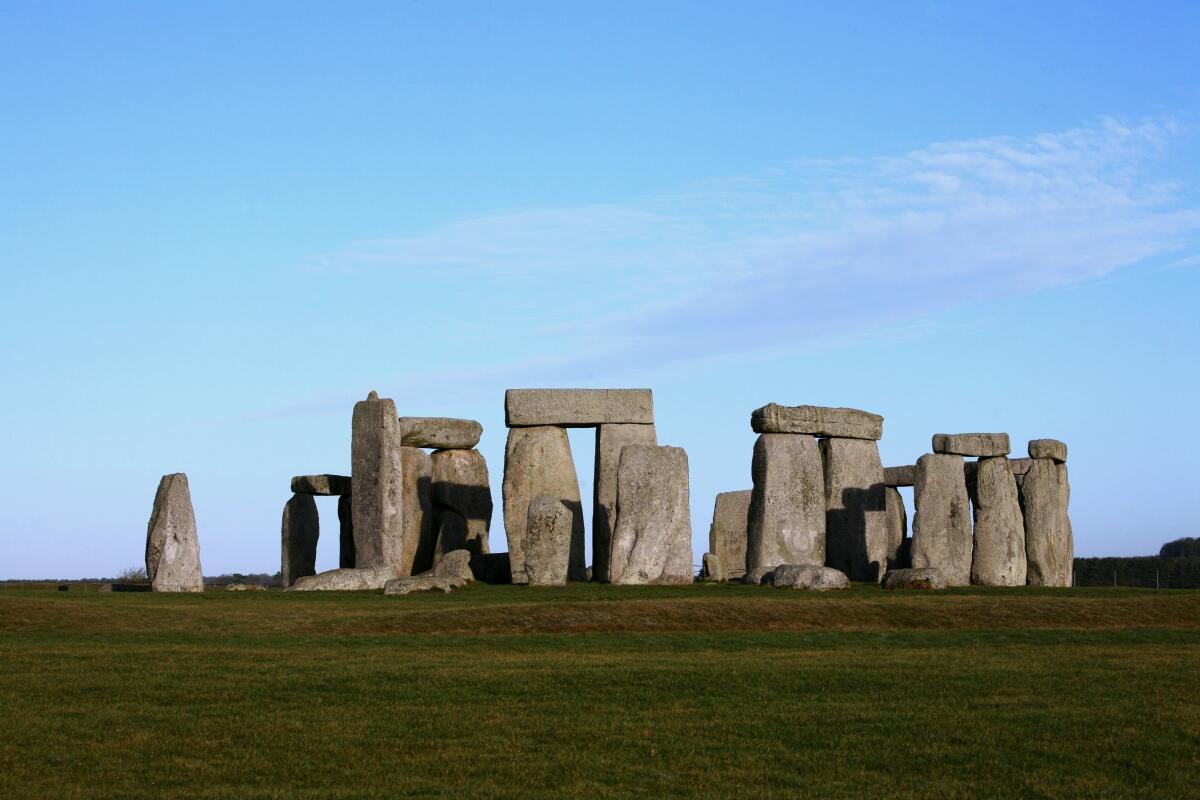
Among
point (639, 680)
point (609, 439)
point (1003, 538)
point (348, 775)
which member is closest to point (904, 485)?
point (1003, 538)

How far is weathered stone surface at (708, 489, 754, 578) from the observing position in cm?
3173

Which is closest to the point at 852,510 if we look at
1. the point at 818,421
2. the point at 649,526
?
the point at 818,421

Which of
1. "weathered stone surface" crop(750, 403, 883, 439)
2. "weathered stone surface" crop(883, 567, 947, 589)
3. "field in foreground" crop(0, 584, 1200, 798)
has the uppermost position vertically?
"weathered stone surface" crop(750, 403, 883, 439)

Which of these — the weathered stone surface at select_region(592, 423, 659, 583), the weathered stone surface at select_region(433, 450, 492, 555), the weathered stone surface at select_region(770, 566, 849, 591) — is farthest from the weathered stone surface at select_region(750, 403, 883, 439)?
the weathered stone surface at select_region(433, 450, 492, 555)

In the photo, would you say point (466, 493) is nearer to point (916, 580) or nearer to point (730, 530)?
point (730, 530)

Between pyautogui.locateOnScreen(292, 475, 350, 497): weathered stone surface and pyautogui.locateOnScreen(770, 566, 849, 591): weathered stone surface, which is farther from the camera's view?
pyautogui.locateOnScreen(292, 475, 350, 497): weathered stone surface

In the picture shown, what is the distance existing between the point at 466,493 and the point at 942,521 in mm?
8956

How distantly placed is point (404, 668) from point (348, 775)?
4.44m

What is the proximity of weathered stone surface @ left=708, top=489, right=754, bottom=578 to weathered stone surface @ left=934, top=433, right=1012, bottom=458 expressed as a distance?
5509mm

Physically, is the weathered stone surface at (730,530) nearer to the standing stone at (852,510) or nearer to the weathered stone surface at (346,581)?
the standing stone at (852,510)

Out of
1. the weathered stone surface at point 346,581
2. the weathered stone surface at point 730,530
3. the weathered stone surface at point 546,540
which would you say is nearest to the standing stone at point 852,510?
the weathered stone surface at point 730,530

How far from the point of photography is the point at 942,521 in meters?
26.4

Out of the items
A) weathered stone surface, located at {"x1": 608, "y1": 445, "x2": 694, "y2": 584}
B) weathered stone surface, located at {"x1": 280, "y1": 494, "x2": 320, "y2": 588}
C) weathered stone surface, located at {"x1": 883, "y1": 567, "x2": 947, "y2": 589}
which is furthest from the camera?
weathered stone surface, located at {"x1": 280, "y1": 494, "x2": 320, "y2": 588}

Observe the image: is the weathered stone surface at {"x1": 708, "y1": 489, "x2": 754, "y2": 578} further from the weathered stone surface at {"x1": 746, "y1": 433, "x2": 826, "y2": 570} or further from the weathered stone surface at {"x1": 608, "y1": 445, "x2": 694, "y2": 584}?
the weathered stone surface at {"x1": 608, "y1": 445, "x2": 694, "y2": 584}
